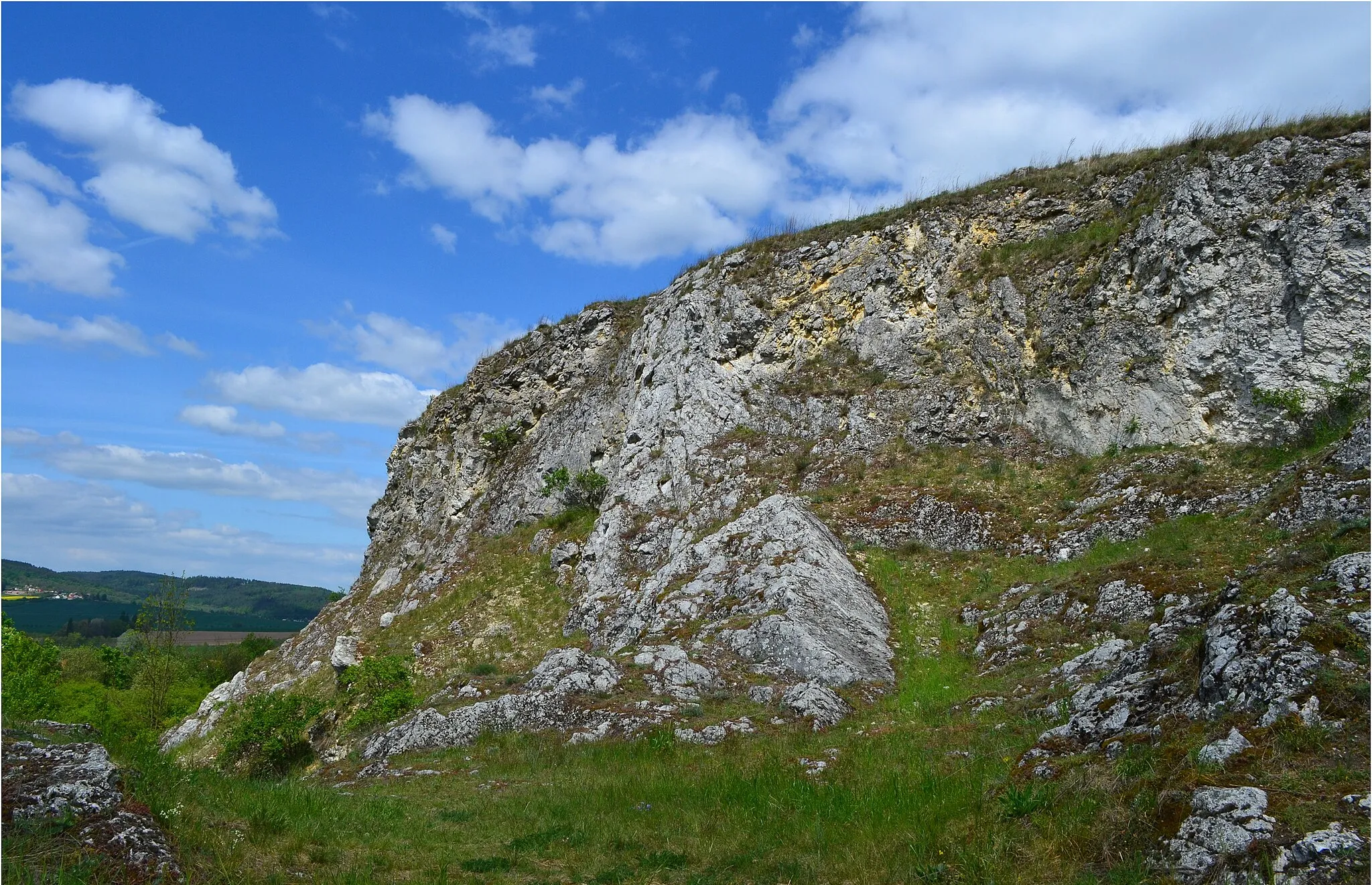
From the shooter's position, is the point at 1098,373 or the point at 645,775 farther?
the point at 1098,373

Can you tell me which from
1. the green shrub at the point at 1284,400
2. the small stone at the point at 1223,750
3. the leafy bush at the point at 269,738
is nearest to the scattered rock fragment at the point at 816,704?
the small stone at the point at 1223,750

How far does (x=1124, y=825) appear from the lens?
22.3 ft

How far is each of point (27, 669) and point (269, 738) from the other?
21609mm

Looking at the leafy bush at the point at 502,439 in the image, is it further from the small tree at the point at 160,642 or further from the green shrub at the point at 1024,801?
the green shrub at the point at 1024,801

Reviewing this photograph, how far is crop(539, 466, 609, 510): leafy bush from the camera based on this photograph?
109 ft

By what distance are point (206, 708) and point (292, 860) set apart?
106 ft

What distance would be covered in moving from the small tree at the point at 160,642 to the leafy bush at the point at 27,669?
12.5ft

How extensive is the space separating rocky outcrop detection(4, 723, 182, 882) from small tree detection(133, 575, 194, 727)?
37659 millimetres

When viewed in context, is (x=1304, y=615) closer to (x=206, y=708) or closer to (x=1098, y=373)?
(x=1098, y=373)

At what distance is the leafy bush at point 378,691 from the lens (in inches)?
703

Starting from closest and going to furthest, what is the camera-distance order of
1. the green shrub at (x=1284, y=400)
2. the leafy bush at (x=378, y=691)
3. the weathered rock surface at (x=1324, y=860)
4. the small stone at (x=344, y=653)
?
the weathered rock surface at (x=1324, y=860)
the leafy bush at (x=378, y=691)
the green shrub at (x=1284, y=400)
the small stone at (x=344, y=653)

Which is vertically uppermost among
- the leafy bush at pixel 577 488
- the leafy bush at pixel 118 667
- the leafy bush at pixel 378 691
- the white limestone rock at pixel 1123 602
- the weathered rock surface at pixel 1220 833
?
the leafy bush at pixel 577 488

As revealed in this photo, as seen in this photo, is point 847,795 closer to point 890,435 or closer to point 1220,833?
point 1220,833

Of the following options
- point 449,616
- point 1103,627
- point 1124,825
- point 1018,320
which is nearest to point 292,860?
point 1124,825
